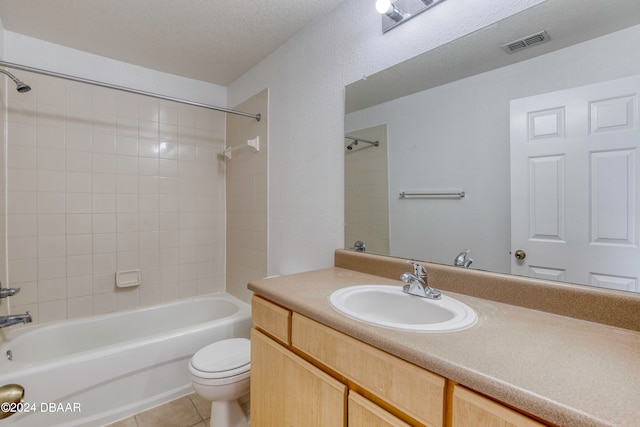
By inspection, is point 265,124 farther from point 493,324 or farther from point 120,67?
point 493,324

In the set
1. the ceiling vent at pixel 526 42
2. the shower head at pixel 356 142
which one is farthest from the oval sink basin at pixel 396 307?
the ceiling vent at pixel 526 42

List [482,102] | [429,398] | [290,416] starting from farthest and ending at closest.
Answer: [482,102] → [290,416] → [429,398]

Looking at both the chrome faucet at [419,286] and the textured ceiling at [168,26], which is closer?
the chrome faucet at [419,286]

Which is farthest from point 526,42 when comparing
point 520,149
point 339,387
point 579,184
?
point 339,387

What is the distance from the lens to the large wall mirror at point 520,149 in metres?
0.81

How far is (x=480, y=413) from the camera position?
547mm

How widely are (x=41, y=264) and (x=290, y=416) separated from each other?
6.75 feet

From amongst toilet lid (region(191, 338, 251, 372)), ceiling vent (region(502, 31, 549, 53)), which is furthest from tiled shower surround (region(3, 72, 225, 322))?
ceiling vent (region(502, 31, 549, 53))

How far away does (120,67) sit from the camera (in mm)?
2205

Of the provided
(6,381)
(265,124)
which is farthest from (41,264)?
(265,124)

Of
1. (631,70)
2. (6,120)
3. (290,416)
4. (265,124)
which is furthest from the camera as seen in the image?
(265,124)

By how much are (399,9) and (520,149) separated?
2.62 feet

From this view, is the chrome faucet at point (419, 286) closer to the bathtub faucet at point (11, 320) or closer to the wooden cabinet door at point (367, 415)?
the wooden cabinet door at point (367, 415)

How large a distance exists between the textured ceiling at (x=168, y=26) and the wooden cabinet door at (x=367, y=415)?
1.79m
